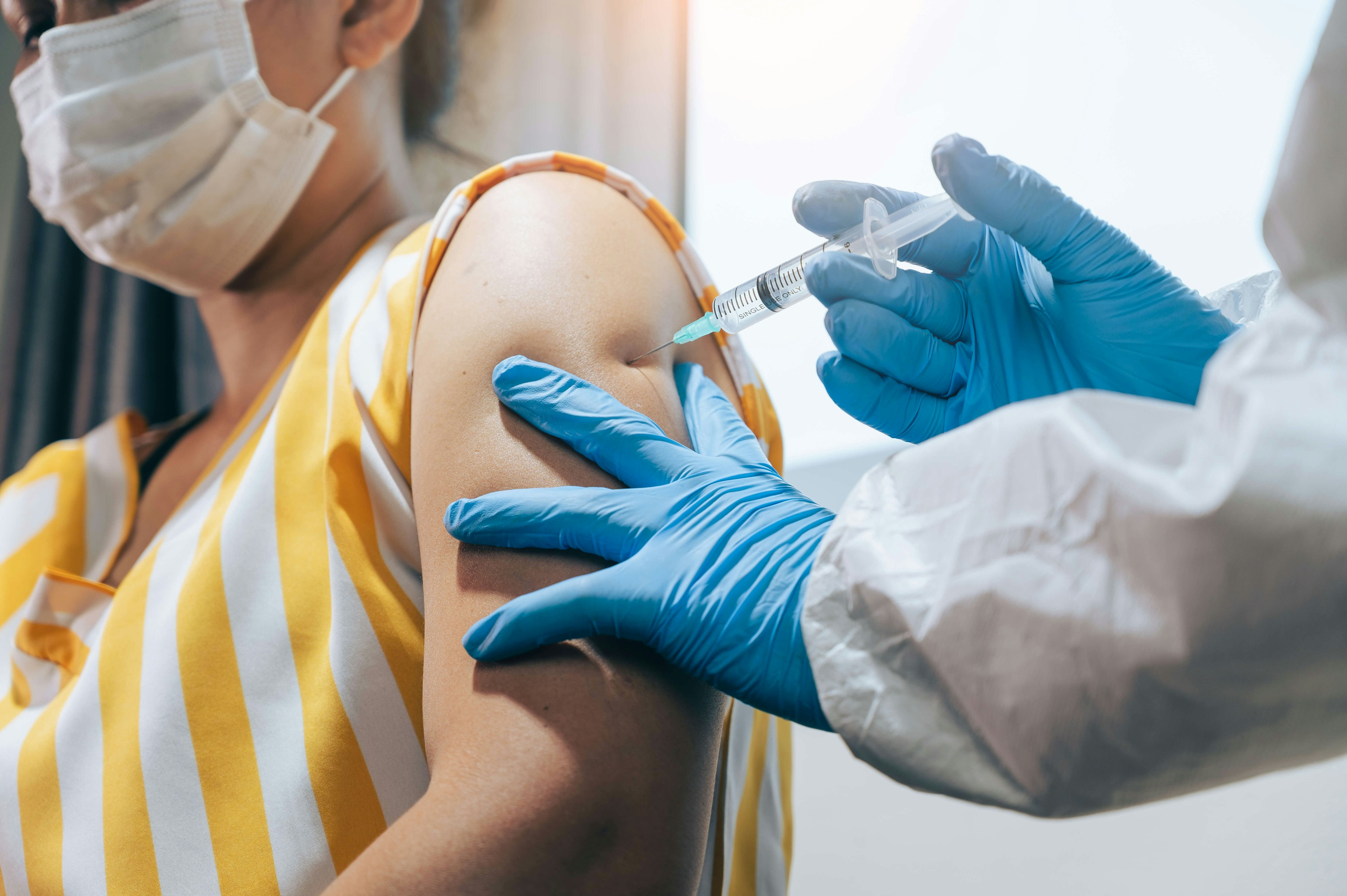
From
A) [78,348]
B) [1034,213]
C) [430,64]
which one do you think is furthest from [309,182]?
[78,348]

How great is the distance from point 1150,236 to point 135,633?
138 cm

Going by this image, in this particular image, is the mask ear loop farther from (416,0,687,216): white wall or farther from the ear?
(416,0,687,216): white wall

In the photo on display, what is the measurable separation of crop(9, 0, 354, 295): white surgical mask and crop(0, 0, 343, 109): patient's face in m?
0.02

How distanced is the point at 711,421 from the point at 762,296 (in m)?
0.14

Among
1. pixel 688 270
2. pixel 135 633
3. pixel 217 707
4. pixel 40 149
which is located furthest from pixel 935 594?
pixel 40 149

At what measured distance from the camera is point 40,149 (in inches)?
49.9

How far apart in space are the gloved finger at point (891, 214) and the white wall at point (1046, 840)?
1.72 ft

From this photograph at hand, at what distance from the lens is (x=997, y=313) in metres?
0.89

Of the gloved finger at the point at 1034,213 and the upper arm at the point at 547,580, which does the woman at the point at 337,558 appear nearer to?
the upper arm at the point at 547,580

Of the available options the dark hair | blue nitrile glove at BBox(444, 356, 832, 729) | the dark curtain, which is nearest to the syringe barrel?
blue nitrile glove at BBox(444, 356, 832, 729)

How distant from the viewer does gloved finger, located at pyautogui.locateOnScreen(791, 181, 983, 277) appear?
85cm

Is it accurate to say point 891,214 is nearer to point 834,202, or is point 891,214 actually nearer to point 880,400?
point 834,202

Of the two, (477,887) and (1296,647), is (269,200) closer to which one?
(477,887)

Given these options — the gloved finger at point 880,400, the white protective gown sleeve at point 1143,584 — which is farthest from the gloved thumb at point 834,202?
the white protective gown sleeve at point 1143,584
